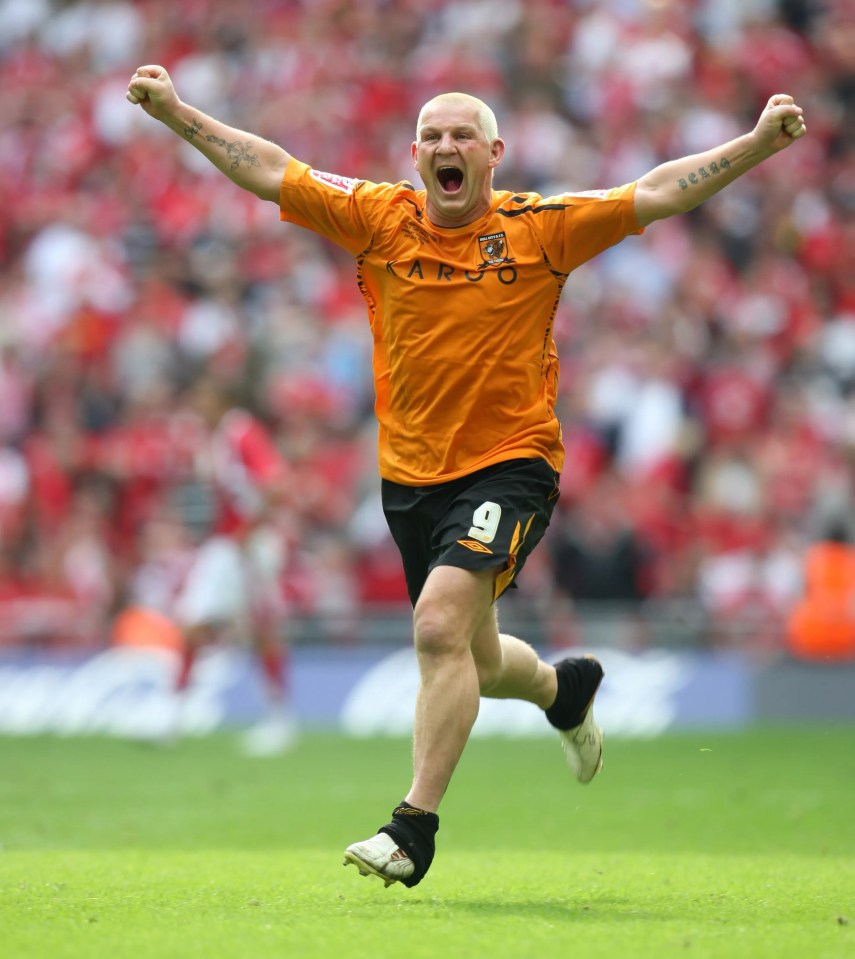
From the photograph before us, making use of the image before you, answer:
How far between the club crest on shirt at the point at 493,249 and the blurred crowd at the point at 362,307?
9.05m

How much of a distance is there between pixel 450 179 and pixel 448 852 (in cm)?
362

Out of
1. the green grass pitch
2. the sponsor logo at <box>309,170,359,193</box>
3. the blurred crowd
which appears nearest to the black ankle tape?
the green grass pitch

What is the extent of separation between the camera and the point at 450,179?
7152 mm

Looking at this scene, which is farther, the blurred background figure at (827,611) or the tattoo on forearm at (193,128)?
the blurred background figure at (827,611)

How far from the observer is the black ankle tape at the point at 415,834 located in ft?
20.9

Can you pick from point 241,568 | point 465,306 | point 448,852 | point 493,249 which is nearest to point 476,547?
point 465,306

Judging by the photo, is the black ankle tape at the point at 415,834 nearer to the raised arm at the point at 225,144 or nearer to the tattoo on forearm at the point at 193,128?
the raised arm at the point at 225,144

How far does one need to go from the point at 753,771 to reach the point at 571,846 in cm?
406

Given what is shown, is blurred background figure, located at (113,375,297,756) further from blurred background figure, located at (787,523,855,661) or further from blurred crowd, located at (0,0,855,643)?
blurred background figure, located at (787,523,855,661)

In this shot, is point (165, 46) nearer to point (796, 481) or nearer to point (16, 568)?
point (16, 568)

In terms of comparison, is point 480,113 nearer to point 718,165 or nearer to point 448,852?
point 718,165

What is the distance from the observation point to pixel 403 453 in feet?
23.7

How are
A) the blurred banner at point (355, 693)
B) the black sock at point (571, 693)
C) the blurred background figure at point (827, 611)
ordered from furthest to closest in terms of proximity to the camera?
the blurred banner at point (355, 693) < the blurred background figure at point (827, 611) < the black sock at point (571, 693)

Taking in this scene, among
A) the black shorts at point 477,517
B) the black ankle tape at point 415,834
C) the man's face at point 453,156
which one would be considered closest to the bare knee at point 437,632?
the black shorts at point 477,517
